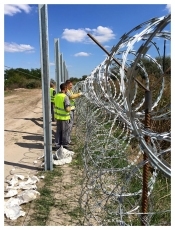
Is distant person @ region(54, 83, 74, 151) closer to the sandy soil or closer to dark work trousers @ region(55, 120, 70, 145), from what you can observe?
dark work trousers @ region(55, 120, 70, 145)

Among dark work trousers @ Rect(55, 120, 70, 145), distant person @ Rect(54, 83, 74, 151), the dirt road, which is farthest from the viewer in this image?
dark work trousers @ Rect(55, 120, 70, 145)

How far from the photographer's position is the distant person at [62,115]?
6379mm

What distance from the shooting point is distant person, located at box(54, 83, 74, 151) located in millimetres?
6379

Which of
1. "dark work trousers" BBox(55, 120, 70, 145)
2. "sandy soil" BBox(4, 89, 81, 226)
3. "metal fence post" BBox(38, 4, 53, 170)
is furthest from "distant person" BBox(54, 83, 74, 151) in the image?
"metal fence post" BBox(38, 4, 53, 170)

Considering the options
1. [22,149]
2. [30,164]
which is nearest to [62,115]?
[30,164]

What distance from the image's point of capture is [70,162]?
19.6 ft

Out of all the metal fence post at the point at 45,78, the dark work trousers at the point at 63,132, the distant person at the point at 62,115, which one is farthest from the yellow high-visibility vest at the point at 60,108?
the metal fence post at the point at 45,78

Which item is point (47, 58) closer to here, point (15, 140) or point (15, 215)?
point (15, 215)

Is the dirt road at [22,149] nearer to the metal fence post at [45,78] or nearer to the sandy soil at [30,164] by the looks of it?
the sandy soil at [30,164]

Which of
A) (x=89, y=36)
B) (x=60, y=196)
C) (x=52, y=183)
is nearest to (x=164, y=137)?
(x=89, y=36)

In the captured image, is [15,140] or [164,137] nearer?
[164,137]

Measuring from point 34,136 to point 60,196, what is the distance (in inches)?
198

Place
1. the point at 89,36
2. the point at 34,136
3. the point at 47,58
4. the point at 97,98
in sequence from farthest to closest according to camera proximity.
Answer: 1. the point at 34,136
2. the point at 97,98
3. the point at 47,58
4. the point at 89,36

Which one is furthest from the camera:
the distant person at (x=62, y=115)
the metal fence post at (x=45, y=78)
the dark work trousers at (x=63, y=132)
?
the dark work trousers at (x=63, y=132)
